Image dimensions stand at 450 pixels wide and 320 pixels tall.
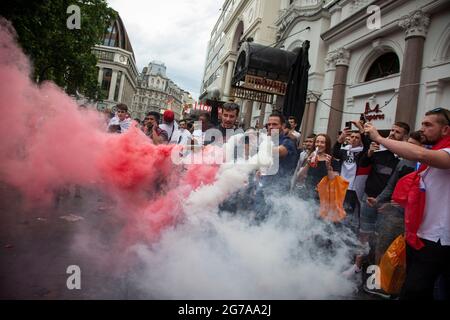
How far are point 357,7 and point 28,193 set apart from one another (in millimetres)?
12564

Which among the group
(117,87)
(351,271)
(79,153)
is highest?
(117,87)

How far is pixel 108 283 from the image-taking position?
10.2 ft

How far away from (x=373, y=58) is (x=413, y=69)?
2.79 m

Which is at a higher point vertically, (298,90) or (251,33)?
(251,33)

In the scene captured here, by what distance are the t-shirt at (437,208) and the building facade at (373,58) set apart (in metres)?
7.02

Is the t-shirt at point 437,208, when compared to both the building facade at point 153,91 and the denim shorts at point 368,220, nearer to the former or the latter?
the denim shorts at point 368,220

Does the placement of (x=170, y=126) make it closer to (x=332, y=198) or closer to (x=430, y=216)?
(x=332, y=198)

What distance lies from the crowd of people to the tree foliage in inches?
262

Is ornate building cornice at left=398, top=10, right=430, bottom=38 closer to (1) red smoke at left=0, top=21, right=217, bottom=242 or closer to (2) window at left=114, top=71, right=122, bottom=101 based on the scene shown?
(1) red smoke at left=0, top=21, right=217, bottom=242

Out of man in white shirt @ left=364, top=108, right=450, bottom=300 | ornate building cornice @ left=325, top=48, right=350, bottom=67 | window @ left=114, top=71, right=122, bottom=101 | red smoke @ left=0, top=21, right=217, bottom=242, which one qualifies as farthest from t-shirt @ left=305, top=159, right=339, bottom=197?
window @ left=114, top=71, right=122, bottom=101

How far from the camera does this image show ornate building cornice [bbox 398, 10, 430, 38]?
8602mm

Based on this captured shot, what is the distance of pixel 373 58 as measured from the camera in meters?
11.2

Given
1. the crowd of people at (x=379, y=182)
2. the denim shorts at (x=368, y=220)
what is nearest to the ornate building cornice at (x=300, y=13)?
the crowd of people at (x=379, y=182)

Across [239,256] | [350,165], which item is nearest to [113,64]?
[350,165]
